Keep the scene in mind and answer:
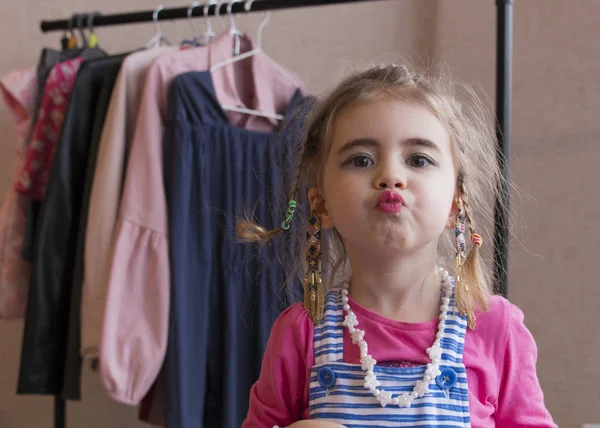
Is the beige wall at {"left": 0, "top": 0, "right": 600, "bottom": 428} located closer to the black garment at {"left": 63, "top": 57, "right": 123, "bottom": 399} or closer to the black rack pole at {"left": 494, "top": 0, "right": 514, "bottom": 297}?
the black rack pole at {"left": 494, "top": 0, "right": 514, "bottom": 297}

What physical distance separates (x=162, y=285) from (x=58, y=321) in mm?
274

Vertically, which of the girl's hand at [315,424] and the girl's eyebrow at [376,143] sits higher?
the girl's eyebrow at [376,143]

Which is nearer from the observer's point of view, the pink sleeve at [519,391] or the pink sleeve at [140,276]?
the pink sleeve at [519,391]

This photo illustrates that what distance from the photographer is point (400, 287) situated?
0.70m

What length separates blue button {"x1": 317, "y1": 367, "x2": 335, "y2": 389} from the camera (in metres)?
0.66

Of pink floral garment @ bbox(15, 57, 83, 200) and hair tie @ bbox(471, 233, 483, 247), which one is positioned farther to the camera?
pink floral garment @ bbox(15, 57, 83, 200)

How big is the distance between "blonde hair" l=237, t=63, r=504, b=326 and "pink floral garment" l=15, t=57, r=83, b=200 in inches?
28.7

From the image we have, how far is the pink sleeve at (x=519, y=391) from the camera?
0.66 m

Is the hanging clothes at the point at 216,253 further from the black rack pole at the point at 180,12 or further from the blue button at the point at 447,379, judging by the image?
the blue button at the point at 447,379

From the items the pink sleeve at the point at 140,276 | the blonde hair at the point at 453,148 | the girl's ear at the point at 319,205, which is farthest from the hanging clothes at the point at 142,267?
the girl's ear at the point at 319,205

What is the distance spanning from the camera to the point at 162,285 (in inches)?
46.6

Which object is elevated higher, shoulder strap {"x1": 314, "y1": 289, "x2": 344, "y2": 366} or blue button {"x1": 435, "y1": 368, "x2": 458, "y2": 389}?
shoulder strap {"x1": 314, "y1": 289, "x2": 344, "y2": 366}

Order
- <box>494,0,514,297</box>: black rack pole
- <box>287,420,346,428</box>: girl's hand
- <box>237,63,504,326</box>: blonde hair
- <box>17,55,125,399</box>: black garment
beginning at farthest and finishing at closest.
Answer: <box>17,55,125,399</box>: black garment, <box>494,0,514,297</box>: black rack pole, <box>237,63,504,326</box>: blonde hair, <box>287,420,346,428</box>: girl's hand

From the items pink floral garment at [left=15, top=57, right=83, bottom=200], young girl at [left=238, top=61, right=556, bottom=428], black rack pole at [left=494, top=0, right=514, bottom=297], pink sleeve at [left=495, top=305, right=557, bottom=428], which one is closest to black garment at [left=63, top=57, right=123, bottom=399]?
pink floral garment at [left=15, top=57, right=83, bottom=200]
